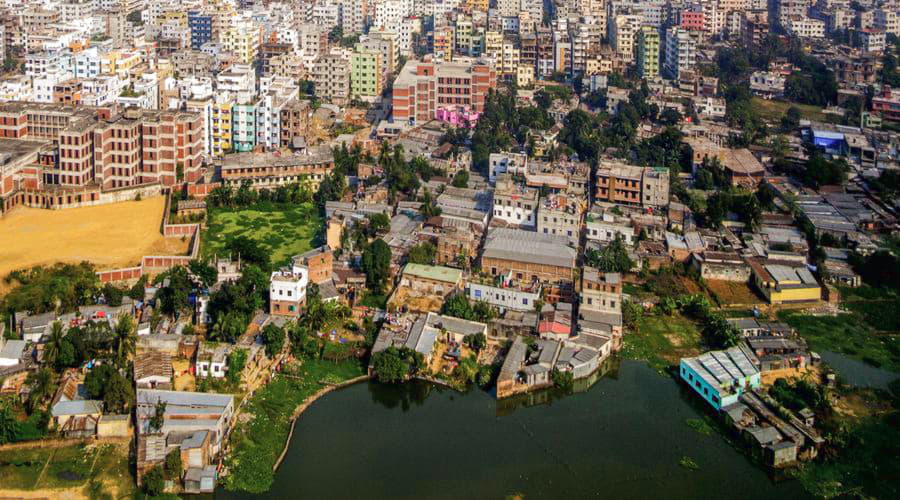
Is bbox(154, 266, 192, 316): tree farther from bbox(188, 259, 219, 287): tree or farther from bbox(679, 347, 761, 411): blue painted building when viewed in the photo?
bbox(679, 347, 761, 411): blue painted building

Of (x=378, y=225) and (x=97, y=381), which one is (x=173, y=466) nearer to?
(x=97, y=381)

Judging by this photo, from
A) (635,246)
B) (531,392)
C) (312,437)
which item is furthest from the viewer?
(635,246)

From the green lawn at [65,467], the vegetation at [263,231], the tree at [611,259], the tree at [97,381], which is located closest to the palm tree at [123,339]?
the tree at [97,381]

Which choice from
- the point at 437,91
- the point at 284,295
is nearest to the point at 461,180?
the point at 437,91

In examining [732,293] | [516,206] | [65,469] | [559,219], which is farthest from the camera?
[516,206]

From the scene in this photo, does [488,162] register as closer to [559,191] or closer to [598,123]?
[559,191]

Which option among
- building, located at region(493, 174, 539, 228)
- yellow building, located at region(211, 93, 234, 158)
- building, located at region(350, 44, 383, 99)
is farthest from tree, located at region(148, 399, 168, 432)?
building, located at region(350, 44, 383, 99)

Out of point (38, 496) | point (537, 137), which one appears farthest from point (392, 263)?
point (537, 137)

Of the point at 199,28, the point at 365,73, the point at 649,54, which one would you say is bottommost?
the point at 365,73

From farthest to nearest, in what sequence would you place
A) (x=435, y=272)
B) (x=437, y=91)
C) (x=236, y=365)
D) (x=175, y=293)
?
1. (x=437, y=91)
2. (x=435, y=272)
3. (x=175, y=293)
4. (x=236, y=365)
